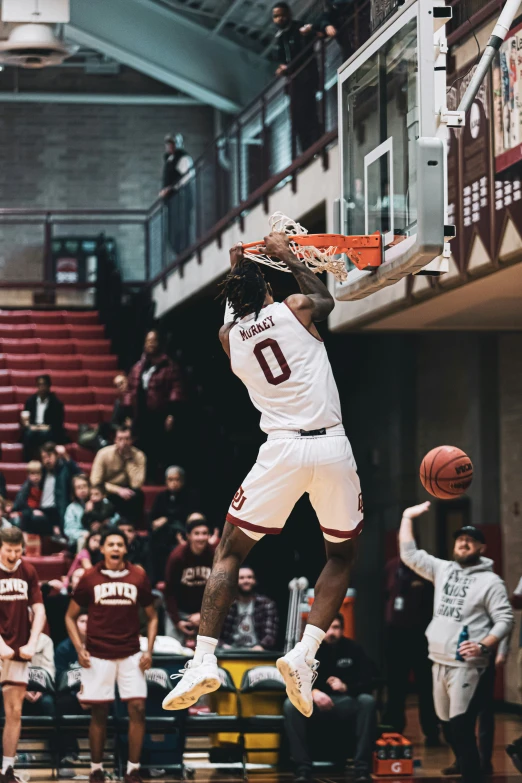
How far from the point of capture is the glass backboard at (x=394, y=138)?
6.18 meters

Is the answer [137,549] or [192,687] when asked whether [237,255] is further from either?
[137,549]

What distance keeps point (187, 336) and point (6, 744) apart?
35.6ft

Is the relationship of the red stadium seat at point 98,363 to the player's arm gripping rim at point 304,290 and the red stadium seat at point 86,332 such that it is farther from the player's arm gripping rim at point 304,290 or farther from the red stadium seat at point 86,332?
the player's arm gripping rim at point 304,290

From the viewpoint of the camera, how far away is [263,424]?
6348 millimetres

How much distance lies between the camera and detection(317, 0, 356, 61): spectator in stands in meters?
11.9

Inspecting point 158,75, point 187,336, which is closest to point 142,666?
point 187,336

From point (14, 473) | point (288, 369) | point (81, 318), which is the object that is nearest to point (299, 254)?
point (288, 369)

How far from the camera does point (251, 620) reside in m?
12.8

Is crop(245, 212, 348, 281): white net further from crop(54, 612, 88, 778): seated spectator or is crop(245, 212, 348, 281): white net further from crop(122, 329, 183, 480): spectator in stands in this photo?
crop(122, 329, 183, 480): spectator in stands

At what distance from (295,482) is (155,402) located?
10427 millimetres

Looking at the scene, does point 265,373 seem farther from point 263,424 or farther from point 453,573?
point 453,573

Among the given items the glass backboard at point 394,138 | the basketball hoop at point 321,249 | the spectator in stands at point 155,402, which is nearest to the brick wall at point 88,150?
the spectator in stands at point 155,402

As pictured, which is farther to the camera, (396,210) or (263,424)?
(396,210)

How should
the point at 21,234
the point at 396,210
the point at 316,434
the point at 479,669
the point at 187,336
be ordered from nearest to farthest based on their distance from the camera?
the point at 316,434
the point at 396,210
the point at 479,669
the point at 187,336
the point at 21,234
